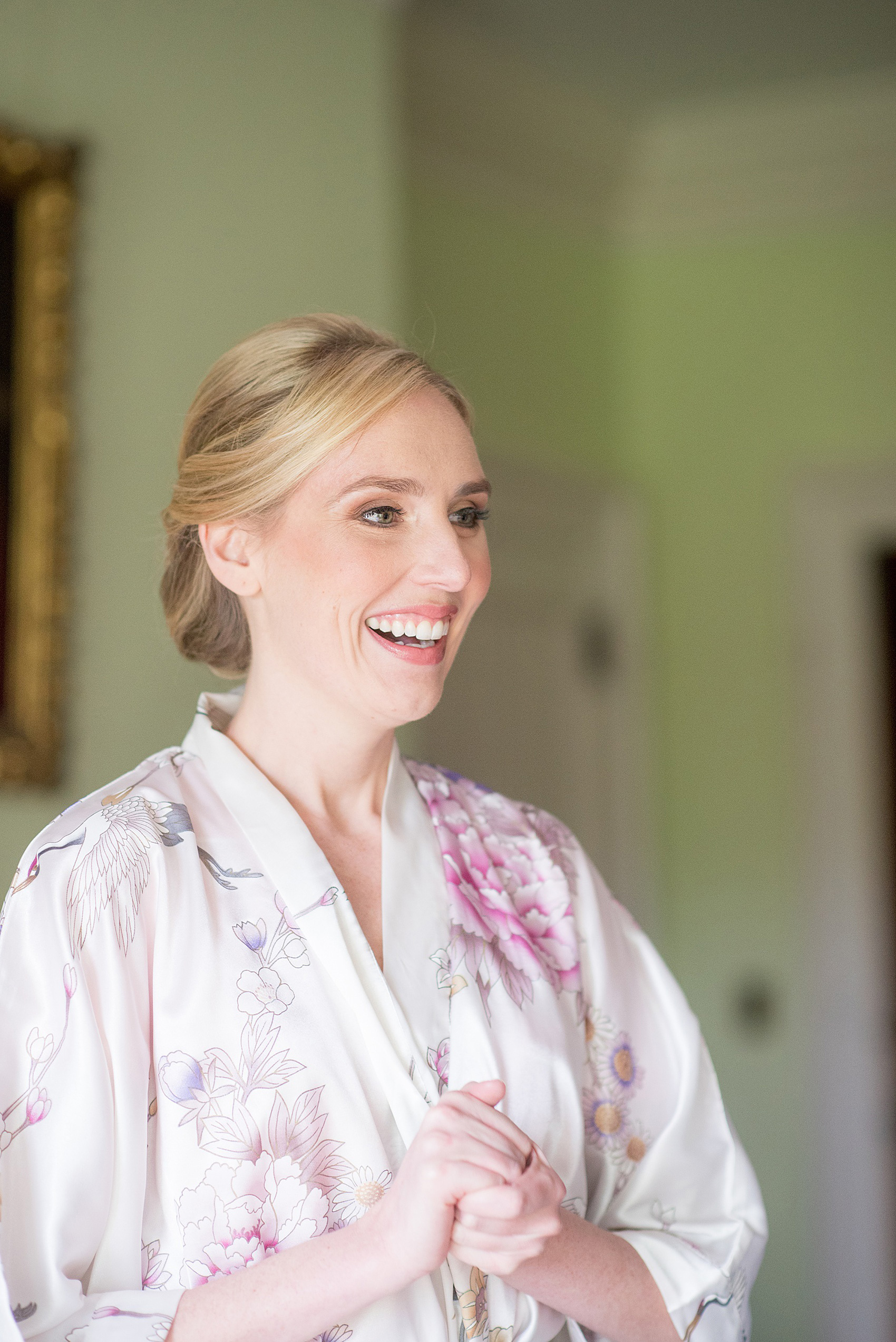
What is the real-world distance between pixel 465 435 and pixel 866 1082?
7.58ft

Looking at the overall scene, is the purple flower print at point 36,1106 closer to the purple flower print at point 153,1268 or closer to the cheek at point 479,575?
the purple flower print at point 153,1268

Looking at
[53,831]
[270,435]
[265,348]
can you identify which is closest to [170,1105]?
[53,831]

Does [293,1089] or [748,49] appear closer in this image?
[293,1089]

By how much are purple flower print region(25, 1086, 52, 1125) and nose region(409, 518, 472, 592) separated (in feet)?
1.76

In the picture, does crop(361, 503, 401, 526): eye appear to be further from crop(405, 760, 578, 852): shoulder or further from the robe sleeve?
the robe sleeve

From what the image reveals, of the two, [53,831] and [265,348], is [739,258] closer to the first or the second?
[265,348]

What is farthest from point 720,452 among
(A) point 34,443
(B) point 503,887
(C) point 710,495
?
(B) point 503,887

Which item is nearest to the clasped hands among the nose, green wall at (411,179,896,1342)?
the nose

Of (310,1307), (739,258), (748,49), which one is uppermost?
(748,49)

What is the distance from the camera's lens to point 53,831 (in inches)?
44.3

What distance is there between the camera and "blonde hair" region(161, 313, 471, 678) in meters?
1.21

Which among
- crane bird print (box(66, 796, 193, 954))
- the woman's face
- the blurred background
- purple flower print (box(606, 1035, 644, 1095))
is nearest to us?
crane bird print (box(66, 796, 193, 954))

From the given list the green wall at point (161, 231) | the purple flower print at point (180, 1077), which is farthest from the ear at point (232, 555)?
the green wall at point (161, 231)

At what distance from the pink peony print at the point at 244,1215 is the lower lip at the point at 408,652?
0.44 meters
